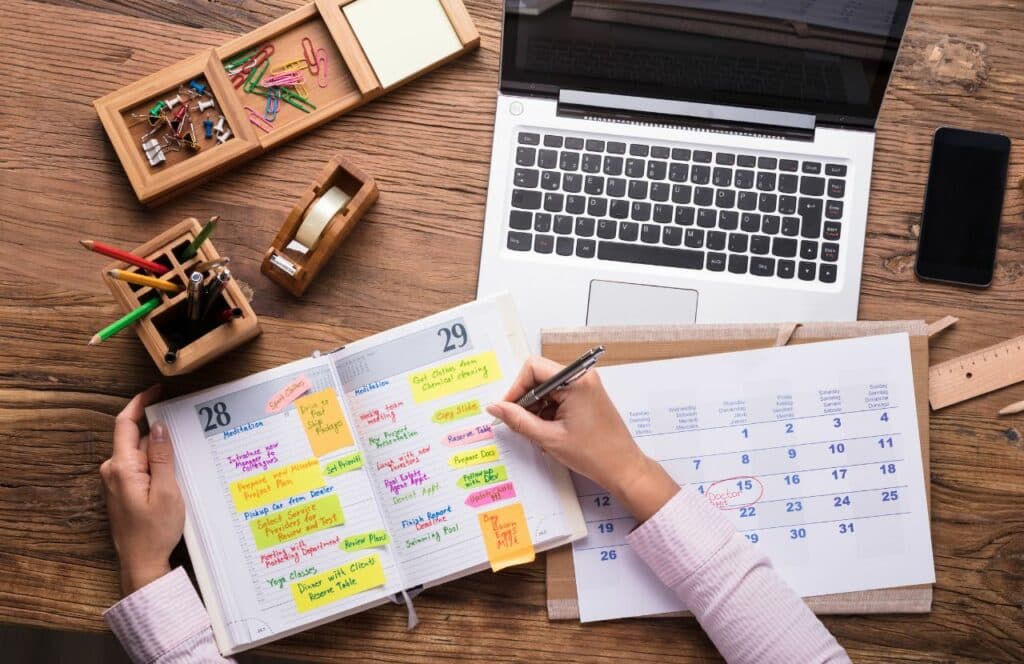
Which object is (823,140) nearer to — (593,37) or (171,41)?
(593,37)

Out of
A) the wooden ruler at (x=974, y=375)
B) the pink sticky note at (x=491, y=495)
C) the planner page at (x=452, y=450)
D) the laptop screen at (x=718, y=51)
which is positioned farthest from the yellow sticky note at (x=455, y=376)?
the wooden ruler at (x=974, y=375)

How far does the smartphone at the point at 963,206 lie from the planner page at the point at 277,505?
0.71 metres

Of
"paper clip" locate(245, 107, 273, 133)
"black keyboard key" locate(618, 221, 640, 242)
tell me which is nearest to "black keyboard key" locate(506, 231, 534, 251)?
"black keyboard key" locate(618, 221, 640, 242)

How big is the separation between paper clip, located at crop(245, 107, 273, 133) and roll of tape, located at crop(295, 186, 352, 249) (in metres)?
0.12

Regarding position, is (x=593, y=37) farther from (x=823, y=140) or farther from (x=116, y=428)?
(x=116, y=428)

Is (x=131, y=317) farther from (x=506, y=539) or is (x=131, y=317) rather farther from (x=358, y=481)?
(x=506, y=539)

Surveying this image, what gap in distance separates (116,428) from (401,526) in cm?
33

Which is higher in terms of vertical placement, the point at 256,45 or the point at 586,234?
the point at 256,45

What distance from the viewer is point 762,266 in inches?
37.7

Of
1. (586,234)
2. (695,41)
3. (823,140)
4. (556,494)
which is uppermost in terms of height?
(695,41)

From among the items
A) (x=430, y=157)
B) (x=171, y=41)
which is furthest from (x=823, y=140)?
(x=171, y=41)

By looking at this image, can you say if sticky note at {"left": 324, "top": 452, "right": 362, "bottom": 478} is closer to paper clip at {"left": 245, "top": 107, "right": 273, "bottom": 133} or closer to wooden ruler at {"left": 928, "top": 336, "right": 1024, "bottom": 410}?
paper clip at {"left": 245, "top": 107, "right": 273, "bottom": 133}

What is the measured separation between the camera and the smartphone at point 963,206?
3.19ft

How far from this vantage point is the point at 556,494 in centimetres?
92
